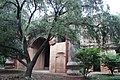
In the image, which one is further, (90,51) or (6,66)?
(6,66)

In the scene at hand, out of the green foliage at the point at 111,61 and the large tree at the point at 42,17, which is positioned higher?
the large tree at the point at 42,17

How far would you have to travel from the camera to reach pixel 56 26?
9734 millimetres

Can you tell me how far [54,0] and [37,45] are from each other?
14.6 metres

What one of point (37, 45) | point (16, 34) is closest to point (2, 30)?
point (16, 34)

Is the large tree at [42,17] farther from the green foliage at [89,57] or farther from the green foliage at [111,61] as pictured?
the green foliage at [111,61]

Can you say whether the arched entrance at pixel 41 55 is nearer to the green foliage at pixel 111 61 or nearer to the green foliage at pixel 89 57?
the green foliage at pixel 111 61

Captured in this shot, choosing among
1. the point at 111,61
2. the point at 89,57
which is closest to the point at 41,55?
the point at 111,61

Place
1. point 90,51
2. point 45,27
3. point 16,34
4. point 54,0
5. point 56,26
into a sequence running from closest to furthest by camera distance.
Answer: point 56,26, point 54,0, point 45,27, point 16,34, point 90,51

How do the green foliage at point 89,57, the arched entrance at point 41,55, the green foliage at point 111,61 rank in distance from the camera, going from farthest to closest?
the arched entrance at point 41,55, the green foliage at point 111,61, the green foliage at point 89,57

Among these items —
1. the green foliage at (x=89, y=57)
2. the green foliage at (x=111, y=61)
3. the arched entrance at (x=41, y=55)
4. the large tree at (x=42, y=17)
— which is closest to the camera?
the large tree at (x=42, y=17)

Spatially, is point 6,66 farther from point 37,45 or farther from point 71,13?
point 71,13

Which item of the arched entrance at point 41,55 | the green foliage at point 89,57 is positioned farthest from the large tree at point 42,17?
the arched entrance at point 41,55

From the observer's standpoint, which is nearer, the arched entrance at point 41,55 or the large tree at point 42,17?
the large tree at point 42,17

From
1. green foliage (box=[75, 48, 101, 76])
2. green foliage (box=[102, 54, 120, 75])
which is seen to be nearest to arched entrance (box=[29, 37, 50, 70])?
green foliage (box=[102, 54, 120, 75])
